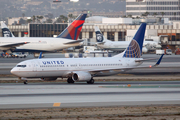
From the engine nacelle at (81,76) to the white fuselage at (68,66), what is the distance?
2.92ft

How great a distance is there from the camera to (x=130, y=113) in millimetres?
20328

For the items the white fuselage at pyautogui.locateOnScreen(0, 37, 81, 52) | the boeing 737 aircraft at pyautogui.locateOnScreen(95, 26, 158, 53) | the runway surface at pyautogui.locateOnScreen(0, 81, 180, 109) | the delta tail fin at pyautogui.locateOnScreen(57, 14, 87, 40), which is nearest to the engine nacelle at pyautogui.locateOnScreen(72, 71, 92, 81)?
the runway surface at pyautogui.locateOnScreen(0, 81, 180, 109)

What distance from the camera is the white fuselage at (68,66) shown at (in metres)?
36.9

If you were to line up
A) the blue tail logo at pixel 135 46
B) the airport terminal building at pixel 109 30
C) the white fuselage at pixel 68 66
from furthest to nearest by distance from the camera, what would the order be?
the airport terminal building at pixel 109 30 < the blue tail logo at pixel 135 46 < the white fuselage at pixel 68 66

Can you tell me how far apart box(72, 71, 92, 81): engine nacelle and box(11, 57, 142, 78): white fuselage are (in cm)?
89

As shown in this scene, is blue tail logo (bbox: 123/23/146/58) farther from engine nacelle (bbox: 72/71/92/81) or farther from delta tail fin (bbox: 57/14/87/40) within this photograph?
delta tail fin (bbox: 57/14/87/40)

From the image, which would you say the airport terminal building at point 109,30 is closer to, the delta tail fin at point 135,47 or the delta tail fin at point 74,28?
the delta tail fin at point 74,28

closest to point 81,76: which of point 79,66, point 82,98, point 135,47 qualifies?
point 79,66

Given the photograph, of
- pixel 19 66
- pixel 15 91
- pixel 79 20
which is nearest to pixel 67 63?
pixel 19 66

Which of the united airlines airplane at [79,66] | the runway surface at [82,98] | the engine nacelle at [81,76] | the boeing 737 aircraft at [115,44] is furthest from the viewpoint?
the boeing 737 aircraft at [115,44]

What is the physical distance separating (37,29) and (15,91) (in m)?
132

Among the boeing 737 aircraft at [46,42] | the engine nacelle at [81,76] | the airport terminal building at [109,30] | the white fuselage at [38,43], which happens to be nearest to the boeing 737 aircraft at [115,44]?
the airport terminal building at [109,30]

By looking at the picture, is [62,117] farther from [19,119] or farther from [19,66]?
[19,66]

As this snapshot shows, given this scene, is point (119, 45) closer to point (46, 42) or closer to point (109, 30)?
point (109, 30)
